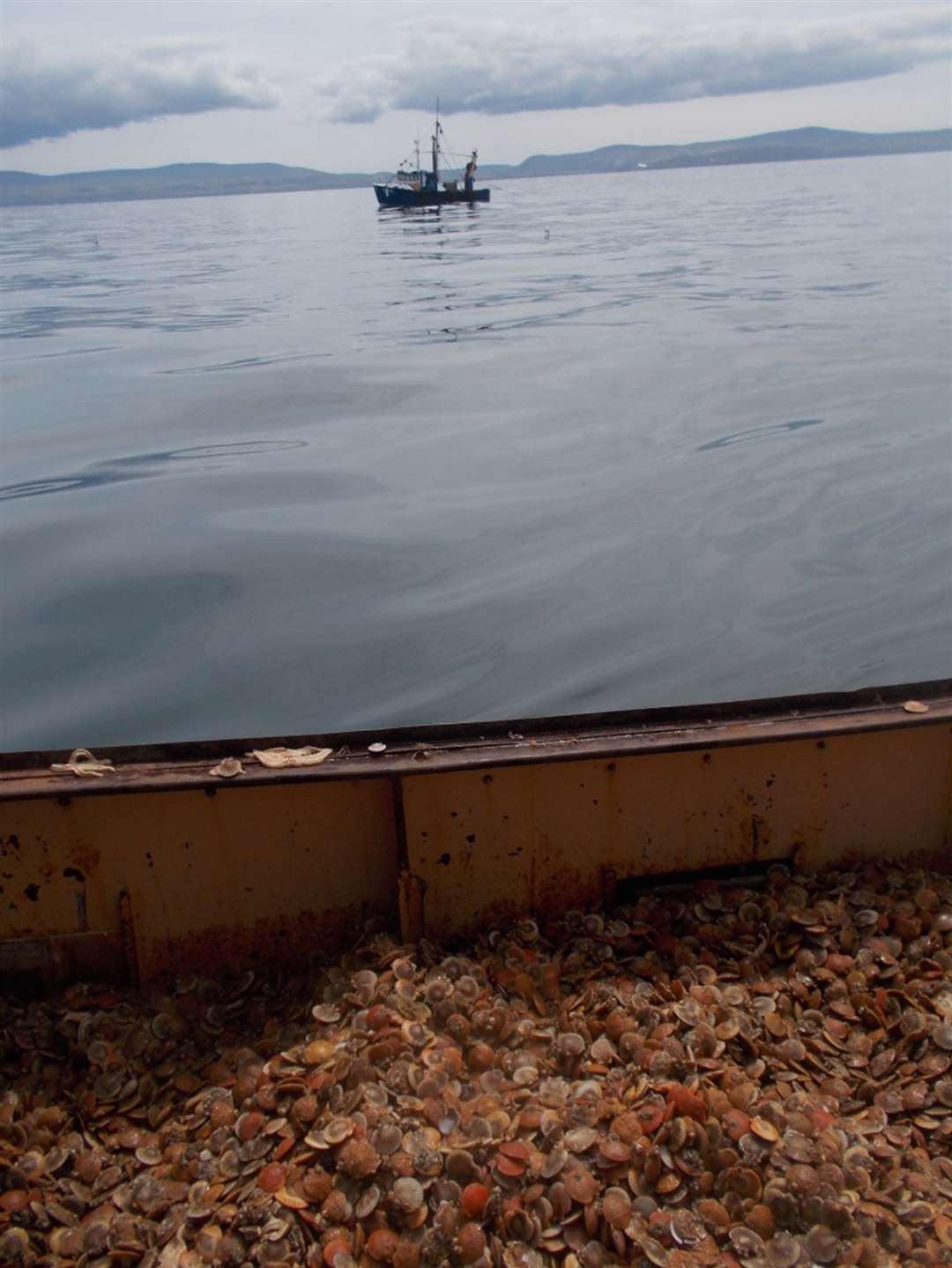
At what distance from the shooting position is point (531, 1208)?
9.11 feet

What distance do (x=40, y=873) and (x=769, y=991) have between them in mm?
2631

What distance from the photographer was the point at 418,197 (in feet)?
258

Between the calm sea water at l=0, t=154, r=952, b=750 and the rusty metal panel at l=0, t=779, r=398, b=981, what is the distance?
3276 mm

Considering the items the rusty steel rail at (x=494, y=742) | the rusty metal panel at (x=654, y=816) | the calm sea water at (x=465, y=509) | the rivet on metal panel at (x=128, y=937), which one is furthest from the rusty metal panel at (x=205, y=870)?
the calm sea water at (x=465, y=509)

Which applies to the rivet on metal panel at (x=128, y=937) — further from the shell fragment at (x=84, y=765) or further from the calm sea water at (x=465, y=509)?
the calm sea water at (x=465, y=509)

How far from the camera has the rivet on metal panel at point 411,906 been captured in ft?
12.7

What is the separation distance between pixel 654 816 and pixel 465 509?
8.00m

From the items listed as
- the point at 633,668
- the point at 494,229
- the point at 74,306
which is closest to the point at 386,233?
the point at 494,229

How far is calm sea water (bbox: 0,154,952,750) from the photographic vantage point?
8117 millimetres

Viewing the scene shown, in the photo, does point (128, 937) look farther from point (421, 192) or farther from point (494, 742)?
point (421, 192)

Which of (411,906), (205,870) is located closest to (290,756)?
(205,870)

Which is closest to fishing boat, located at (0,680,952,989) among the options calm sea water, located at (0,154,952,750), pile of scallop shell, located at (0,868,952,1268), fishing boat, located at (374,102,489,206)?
pile of scallop shell, located at (0,868,952,1268)

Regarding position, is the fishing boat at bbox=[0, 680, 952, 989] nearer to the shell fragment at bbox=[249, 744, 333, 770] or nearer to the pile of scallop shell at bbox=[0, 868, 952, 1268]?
the shell fragment at bbox=[249, 744, 333, 770]

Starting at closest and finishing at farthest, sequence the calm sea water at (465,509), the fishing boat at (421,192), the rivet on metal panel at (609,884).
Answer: the rivet on metal panel at (609,884)
the calm sea water at (465,509)
the fishing boat at (421,192)
